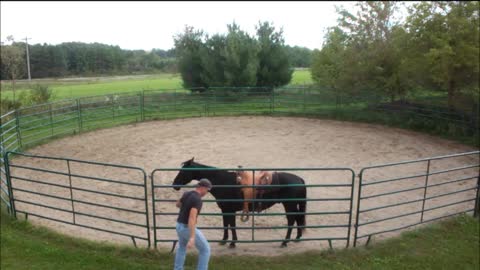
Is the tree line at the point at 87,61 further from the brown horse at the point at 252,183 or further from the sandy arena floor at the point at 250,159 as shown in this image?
the brown horse at the point at 252,183

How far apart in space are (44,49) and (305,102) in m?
28.2

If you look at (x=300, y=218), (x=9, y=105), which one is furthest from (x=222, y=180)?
(x=9, y=105)

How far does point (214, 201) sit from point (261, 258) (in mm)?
1035

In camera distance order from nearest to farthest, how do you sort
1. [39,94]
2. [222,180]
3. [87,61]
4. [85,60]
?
[222,180], [39,94], [87,61], [85,60]

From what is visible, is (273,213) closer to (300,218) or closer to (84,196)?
(300,218)

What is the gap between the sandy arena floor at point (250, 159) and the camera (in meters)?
6.47

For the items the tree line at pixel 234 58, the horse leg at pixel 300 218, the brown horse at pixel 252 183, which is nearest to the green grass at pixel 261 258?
the horse leg at pixel 300 218

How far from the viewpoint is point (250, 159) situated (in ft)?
34.9

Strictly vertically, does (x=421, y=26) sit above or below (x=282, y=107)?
above

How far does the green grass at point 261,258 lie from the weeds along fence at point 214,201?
274 millimetres

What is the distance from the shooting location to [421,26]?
12.5 m

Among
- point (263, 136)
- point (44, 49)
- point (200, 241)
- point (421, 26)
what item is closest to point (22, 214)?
point (200, 241)

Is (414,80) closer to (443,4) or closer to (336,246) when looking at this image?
(443,4)

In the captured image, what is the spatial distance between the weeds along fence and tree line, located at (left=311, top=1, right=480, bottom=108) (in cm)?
97
